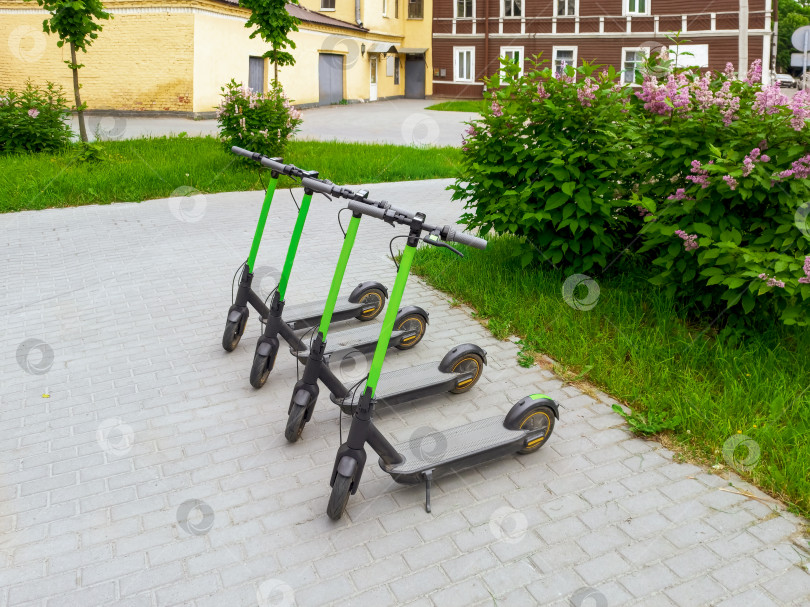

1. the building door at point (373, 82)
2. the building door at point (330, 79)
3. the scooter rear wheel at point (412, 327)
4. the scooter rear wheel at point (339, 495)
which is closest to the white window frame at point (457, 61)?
the building door at point (373, 82)

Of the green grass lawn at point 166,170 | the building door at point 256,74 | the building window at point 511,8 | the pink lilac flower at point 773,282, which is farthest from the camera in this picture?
the building window at point 511,8

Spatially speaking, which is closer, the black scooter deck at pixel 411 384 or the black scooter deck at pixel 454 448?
the black scooter deck at pixel 454 448

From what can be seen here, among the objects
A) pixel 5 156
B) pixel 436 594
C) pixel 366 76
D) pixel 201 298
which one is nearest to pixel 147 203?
pixel 5 156

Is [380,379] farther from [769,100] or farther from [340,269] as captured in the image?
[769,100]

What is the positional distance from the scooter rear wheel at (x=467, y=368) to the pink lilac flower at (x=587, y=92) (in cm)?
262

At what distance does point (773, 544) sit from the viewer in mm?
3357

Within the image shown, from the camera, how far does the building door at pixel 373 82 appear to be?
35531 mm

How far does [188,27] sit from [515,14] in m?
20.3

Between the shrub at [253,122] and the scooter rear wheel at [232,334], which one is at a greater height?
the shrub at [253,122]

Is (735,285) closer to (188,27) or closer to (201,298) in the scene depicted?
(201,298)

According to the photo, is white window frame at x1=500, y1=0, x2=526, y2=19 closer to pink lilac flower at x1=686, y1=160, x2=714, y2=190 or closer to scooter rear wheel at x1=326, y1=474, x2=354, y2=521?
→ pink lilac flower at x1=686, y1=160, x2=714, y2=190

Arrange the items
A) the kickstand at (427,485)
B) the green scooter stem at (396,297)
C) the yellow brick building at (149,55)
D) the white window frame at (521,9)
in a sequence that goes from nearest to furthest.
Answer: the green scooter stem at (396,297) → the kickstand at (427,485) → the yellow brick building at (149,55) → the white window frame at (521,9)

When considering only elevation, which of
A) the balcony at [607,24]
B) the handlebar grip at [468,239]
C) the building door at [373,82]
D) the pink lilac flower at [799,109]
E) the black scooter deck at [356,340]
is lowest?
the black scooter deck at [356,340]

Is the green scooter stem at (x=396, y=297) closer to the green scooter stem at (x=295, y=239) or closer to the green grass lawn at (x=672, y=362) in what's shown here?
the green scooter stem at (x=295, y=239)
